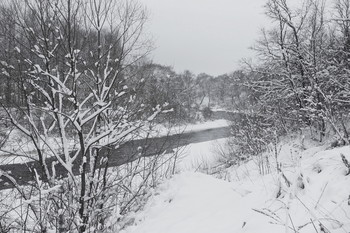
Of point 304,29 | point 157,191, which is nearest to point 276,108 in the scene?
point 304,29

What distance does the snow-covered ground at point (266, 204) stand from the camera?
2.77 meters

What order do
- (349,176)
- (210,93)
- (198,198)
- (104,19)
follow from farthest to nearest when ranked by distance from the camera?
(210,93)
(104,19)
(198,198)
(349,176)

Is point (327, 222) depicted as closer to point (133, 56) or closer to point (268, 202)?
point (268, 202)

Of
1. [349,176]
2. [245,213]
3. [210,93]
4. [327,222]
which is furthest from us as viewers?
[210,93]

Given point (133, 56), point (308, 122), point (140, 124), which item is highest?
point (133, 56)

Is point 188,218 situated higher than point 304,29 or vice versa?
point 304,29

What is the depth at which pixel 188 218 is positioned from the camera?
167 inches

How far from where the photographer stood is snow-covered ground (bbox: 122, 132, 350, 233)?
2768 millimetres

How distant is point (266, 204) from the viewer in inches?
143

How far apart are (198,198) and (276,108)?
12829 millimetres

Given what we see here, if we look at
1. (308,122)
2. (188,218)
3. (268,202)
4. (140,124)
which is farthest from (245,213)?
(308,122)

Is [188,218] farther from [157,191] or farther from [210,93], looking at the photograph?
[210,93]

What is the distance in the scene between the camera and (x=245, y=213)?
364 centimetres

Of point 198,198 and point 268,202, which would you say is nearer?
point 268,202
